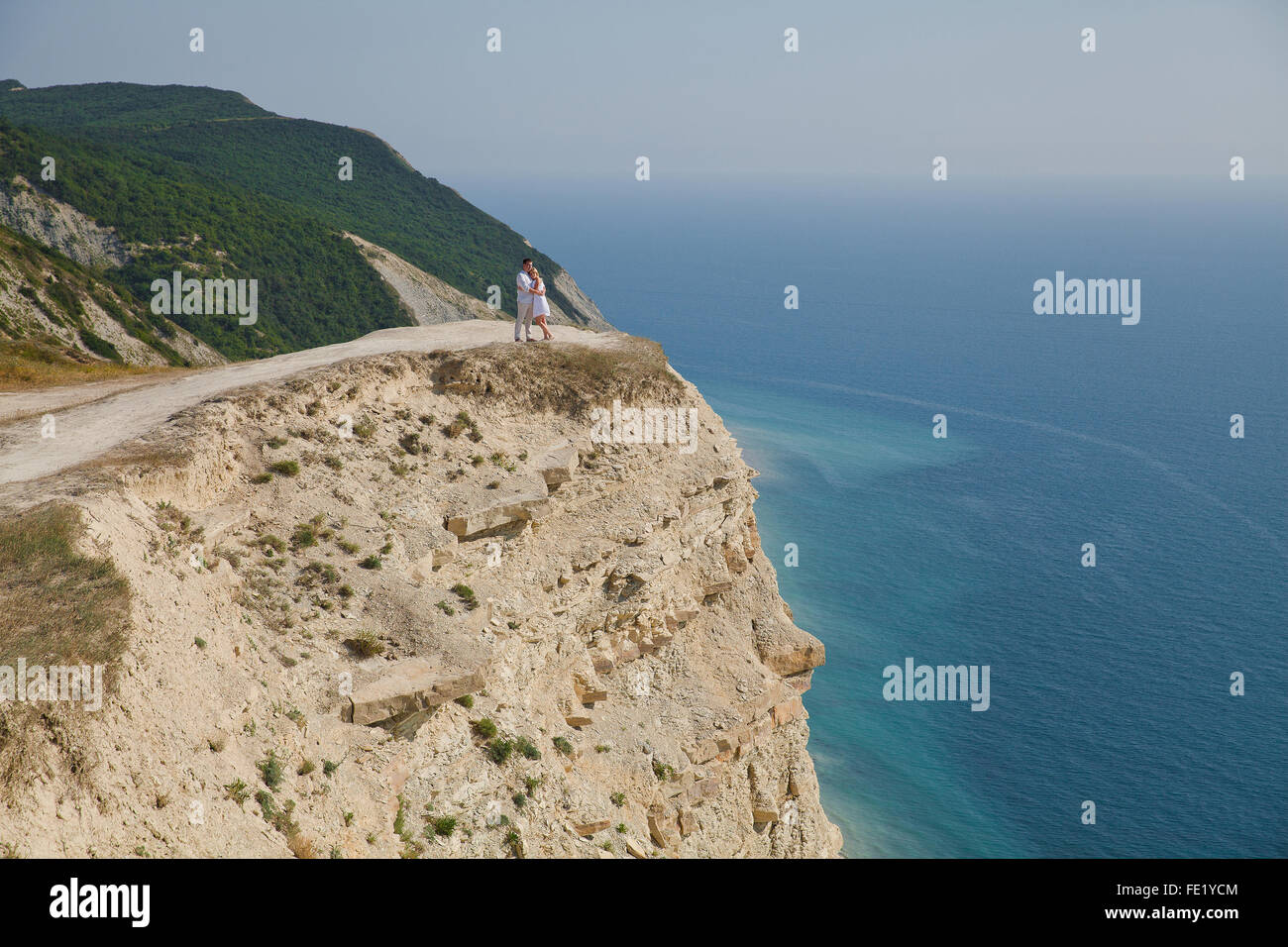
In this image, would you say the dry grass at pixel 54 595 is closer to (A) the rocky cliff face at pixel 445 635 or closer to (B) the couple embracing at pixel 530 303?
(A) the rocky cliff face at pixel 445 635

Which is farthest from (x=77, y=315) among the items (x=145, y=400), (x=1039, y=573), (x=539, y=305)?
(x=1039, y=573)

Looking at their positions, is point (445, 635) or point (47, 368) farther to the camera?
point (47, 368)

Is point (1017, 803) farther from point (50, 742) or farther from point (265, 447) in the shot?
point (50, 742)

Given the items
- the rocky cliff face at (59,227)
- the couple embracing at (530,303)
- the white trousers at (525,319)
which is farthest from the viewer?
the rocky cliff face at (59,227)

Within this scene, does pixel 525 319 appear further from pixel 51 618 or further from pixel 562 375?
pixel 51 618

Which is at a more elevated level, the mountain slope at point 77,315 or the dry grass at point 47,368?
the mountain slope at point 77,315

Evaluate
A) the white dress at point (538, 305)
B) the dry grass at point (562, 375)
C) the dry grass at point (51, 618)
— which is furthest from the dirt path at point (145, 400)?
the dry grass at point (51, 618)

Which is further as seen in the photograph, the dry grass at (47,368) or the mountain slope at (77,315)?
the mountain slope at (77,315)
